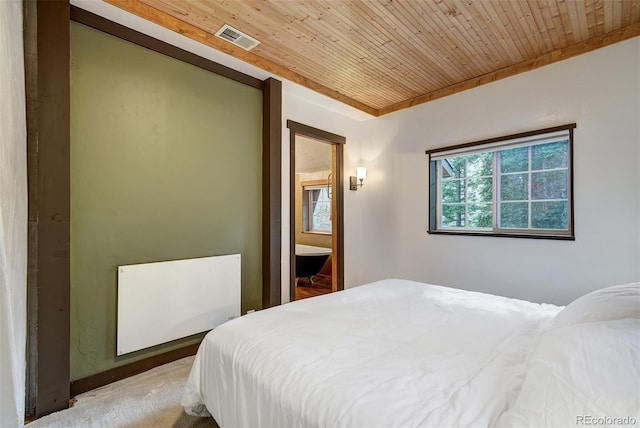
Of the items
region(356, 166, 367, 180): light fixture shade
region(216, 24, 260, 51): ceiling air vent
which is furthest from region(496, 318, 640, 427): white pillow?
region(356, 166, 367, 180): light fixture shade

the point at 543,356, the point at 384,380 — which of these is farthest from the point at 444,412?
the point at 543,356

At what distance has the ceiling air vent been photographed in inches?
89.9

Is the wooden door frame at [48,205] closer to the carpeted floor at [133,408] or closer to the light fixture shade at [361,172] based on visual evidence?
the carpeted floor at [133,408]

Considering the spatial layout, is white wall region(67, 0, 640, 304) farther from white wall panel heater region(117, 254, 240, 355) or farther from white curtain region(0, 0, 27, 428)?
white curtain region(0, 0, 27, 428)

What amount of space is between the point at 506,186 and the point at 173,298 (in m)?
3.29

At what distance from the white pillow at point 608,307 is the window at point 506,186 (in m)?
1.67

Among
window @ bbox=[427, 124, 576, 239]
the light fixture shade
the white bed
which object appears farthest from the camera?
the light fixture shade

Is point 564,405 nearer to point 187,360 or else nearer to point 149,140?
point 187,360

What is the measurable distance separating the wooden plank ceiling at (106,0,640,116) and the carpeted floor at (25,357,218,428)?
2582 millimetres

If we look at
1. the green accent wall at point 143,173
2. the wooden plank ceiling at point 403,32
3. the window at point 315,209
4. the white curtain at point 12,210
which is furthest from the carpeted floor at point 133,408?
the window at point 315,209

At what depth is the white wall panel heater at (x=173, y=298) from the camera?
6.87ft

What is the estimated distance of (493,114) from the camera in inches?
116

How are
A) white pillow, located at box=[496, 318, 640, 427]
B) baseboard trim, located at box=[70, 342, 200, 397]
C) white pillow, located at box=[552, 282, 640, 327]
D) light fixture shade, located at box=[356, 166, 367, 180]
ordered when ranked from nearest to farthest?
1. white pillow, located at box=[496, 318, 640, 427]
2. white pillow, located at box=[552, 282, 640, 327]
3. baseboard trim, located at box=[70, 342, 200, 397]
4. light fixture shade, located at box=[356, 166, 367, 180]

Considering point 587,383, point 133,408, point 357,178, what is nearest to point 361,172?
point 357,178
